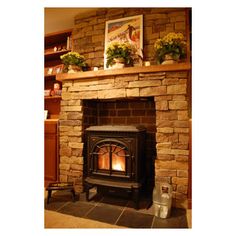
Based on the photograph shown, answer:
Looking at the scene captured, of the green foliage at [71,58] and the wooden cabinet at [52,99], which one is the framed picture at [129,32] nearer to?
the green foliage at [71,58]

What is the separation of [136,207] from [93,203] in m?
0.47

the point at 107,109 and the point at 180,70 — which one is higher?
the point at 180,70

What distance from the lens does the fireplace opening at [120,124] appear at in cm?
195

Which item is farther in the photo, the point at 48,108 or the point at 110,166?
the point at 48,108

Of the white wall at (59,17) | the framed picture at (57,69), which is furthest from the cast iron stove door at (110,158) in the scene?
the white wall at (59,17)

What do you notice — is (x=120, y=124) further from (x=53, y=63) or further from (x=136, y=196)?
(x=53, y=63)

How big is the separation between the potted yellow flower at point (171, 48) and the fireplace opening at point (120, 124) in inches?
19.4

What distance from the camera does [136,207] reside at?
1.82 m

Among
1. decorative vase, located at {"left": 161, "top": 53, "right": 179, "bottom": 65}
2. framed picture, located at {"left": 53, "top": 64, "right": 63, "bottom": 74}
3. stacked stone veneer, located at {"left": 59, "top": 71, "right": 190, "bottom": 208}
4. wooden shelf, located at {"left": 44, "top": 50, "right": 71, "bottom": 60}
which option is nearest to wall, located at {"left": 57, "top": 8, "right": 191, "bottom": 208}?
stacked stone veneer, located at {"left": 59, "top": 71, "right": 190, "bottom": 208}

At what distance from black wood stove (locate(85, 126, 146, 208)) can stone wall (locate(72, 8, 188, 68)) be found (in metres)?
0.96
